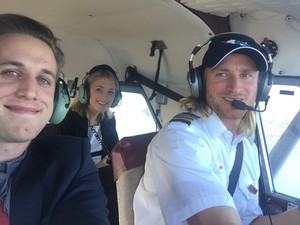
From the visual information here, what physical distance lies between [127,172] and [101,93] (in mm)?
1919

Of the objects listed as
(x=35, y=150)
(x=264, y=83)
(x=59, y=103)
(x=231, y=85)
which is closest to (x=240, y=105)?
(x=231, y=85)

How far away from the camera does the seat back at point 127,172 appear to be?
1.82 metres

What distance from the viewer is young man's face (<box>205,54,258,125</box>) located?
1.78 meters

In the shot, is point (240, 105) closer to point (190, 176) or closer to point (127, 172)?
point (190, 176)

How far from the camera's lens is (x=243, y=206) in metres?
1.85

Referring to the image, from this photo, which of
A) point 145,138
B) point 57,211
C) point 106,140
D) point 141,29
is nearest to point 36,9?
point 141,29

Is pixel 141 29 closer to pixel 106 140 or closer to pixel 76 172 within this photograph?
pixel 106 140

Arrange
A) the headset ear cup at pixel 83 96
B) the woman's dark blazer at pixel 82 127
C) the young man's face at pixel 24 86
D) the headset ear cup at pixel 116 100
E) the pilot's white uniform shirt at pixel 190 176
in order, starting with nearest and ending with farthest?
1. the young man's face at pixel 24 86
2. the pilot's white uniform shirt at pixel 190 176
3. the woman's dark blazer at pixel 82 127
4. the headset ear cup at pixel 83 96
5. the headset ear cup at pixel 116 100

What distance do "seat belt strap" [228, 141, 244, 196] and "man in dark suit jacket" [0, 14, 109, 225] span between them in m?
0.62

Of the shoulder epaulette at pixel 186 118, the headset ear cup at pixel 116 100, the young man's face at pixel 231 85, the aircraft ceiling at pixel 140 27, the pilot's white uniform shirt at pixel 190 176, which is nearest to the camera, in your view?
the pilot's white uniform shirt at pixel 190 176

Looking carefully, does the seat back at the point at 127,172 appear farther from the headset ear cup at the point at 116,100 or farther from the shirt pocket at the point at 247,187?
the headset ear cup at the point at 116,100

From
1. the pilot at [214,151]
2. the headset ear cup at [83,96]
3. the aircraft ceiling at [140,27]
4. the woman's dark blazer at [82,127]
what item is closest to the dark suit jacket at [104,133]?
the woman's dark blazer at [82,127]

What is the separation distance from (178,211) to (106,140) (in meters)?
2.41

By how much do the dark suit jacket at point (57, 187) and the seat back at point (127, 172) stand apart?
333mm
